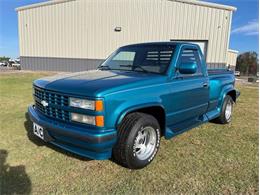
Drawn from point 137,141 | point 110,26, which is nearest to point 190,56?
point 137,141

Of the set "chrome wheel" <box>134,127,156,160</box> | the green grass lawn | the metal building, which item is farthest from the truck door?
the metal building

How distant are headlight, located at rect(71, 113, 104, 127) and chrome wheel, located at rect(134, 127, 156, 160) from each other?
740 mm

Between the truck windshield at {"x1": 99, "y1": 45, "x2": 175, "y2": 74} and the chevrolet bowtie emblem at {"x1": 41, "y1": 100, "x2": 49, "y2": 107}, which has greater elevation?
the truck windshield at {"x1": 99, "y1": 45, "x2": 175, "y2": 74}

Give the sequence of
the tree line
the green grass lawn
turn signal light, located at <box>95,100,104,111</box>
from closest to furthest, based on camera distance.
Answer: turn signal light, located at <box>95,100,104,111</box> → the green grass lawn → the tree line

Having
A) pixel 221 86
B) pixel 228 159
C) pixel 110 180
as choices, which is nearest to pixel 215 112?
pixel 221 86

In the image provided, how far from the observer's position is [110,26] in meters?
18.7

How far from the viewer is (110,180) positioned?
9.91ft

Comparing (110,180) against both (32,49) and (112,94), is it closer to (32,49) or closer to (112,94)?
(112,94)

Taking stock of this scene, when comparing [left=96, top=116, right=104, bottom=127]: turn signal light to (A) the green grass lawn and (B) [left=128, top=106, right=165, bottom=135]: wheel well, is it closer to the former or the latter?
(B) [left=128, top=106, right=165, bottom=135]: wheel well

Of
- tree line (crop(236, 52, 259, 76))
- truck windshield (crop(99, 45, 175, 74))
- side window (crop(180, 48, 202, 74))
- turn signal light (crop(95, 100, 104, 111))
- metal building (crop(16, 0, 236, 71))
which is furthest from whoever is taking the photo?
tree line (crop(236, 52, 259, 76))

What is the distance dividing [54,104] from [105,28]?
54.9 ft

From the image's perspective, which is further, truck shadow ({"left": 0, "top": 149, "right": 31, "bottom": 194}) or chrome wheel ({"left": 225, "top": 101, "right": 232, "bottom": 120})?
chrome wheel ({"left": 225, "top": 101, "right": 232, "bottom": 120})

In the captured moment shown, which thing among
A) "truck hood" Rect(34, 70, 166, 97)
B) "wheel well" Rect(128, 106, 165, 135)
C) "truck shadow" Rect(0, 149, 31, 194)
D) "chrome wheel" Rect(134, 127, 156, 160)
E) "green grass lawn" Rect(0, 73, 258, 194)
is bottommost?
"truck shadow" Rect(0, 149, 31, 194)

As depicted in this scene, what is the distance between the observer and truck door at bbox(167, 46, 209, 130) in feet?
12.2
